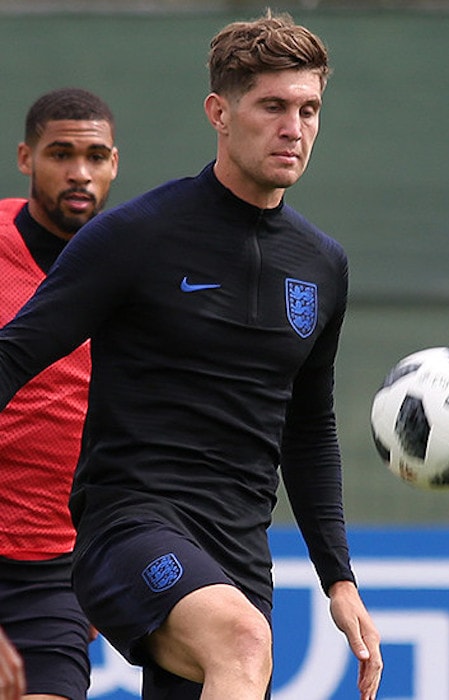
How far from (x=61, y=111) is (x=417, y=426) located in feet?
5.65

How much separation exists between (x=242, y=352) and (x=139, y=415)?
297 millimetres

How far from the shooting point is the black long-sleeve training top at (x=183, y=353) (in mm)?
3893

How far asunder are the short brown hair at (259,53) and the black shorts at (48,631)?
1644mm

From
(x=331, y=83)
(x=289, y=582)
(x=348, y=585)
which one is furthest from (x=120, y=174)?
(x=348, y=585)

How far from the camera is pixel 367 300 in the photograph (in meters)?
7.77

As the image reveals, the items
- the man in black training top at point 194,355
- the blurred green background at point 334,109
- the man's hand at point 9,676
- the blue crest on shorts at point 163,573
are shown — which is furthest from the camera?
the blurred green background at point 334,109

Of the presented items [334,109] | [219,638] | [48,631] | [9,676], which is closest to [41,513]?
[48,631]

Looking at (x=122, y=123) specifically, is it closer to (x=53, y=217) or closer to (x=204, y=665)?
(x=53, y=217)

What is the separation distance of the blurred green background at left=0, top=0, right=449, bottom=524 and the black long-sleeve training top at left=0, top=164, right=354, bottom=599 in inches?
144

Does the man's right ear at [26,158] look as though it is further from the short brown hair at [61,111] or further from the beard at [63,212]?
the beard at [63,212]

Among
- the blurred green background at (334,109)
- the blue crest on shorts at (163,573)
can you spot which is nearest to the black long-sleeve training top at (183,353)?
the blue crest on shorts at (163,573)

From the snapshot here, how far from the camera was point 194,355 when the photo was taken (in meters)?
3.98

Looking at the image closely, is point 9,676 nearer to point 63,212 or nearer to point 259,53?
point 259,53

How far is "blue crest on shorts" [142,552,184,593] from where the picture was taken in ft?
12.1
